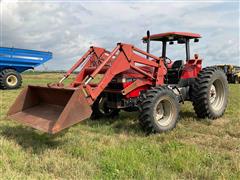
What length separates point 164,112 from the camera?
6.45 meters

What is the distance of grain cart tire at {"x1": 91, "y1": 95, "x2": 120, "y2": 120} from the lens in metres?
7.09

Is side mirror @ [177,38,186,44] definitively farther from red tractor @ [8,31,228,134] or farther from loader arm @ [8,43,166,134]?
loader arm @ [8,43,166,134]

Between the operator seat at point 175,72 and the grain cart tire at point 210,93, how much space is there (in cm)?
50

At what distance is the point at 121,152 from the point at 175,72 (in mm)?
3664

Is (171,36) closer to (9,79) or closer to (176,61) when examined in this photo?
(176,61)


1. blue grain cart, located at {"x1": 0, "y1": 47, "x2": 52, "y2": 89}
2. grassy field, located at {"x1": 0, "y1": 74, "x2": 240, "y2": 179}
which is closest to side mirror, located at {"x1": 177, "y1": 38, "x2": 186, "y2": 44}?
grassy field, located at {"x1": 0, "y1": 74, "x2": 240, "y2": 179}

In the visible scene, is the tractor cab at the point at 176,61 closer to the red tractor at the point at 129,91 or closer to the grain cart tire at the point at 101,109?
the red tractor at the point at 129,91

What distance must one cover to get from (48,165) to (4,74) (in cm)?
1324

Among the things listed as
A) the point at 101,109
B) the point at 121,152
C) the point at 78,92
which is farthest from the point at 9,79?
the point at 121,152

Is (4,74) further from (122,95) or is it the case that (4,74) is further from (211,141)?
(211,141)

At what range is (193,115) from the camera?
793 centimetres

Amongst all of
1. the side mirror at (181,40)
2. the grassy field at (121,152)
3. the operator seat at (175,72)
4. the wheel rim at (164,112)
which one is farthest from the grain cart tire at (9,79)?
the wheel rim at (164,112)

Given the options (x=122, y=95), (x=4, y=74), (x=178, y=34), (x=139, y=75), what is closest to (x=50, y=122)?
(x=122, y=95)

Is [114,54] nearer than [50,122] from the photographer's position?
No
